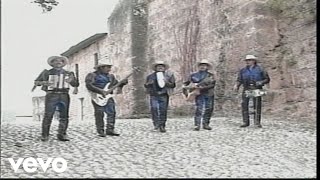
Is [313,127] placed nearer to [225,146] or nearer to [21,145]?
[225,146]

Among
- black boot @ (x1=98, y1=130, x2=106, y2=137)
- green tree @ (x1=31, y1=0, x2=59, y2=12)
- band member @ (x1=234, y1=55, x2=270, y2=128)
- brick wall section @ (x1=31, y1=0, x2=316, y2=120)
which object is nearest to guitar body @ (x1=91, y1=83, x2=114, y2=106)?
black boot @ (x1=98, y1=130, x2=106, y2=137)

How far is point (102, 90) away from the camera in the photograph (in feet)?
18.5

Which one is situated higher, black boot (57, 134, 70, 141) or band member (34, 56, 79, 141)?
band member (34, 56, 79, 141)

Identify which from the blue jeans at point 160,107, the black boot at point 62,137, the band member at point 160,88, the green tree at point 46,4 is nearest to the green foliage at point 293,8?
the band member at point 160,88

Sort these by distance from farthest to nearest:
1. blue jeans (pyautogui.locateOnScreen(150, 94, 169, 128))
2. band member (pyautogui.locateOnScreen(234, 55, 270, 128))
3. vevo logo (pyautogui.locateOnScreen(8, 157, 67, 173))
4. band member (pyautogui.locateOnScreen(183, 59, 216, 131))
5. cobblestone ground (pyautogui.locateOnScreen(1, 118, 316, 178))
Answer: band member (pyautogui.locateOnScreen(234, 55, 270, 128)), band member (pyautogui.locateOnScreen(183, 59, 216, 131)), blue jeans (pyautogui.locateOnScreen(150, 94, 169, 128)), cobblestone ground (pyautogui.locateOnScreen(1, 118, 316, 178)), vevo logo (pyautogui.locateOnScreen(8, 157, 67, 173))

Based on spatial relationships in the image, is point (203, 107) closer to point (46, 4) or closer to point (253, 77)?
point (253, 77)

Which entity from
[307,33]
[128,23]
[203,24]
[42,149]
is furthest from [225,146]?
[128,23]

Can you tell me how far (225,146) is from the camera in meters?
5.55

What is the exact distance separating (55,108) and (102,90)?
463mm

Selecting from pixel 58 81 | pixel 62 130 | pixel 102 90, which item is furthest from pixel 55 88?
pixel 102 90

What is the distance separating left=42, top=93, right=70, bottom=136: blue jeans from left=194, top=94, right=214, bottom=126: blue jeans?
1.44m

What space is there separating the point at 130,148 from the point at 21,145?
821mm

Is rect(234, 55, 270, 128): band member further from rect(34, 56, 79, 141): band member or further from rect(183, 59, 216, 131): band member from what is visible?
rect(34, 56, 79, 141): band member

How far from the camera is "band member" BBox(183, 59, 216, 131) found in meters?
6.29
